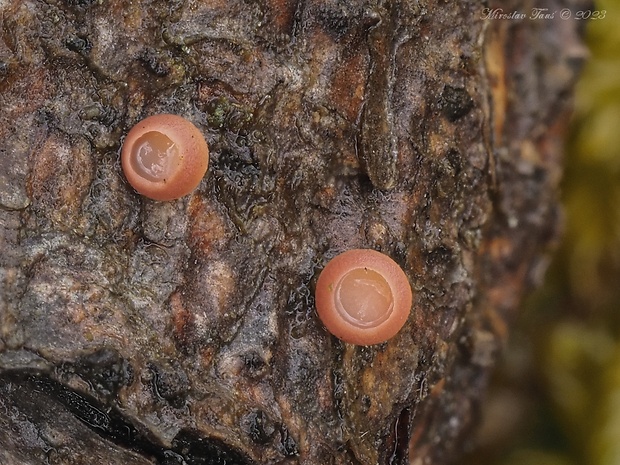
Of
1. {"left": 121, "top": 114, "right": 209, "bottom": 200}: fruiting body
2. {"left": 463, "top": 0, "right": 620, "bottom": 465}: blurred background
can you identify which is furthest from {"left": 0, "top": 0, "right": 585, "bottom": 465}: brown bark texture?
{"left": 463, "top": 0, "right": 620, "bottom": 465}: blurred background

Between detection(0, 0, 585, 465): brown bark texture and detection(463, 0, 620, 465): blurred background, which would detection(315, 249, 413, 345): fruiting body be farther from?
detection(463, 0, 620, 465): blurred background

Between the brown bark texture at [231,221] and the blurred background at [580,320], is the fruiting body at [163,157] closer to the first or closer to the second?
the brown bark texture at [231,221]

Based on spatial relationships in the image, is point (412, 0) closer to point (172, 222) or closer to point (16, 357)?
point (172, 222)

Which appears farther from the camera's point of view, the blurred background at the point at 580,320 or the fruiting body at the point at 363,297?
the blurred background at the point at 580,320

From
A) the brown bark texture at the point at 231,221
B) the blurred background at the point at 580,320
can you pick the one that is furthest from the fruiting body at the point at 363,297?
the blurred background at the point at 580,320

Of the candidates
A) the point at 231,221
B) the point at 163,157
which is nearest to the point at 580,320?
the point at 231,221

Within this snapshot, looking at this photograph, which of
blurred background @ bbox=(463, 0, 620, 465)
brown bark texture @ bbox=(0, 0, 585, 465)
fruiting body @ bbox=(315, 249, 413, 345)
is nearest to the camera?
brown bark texture @ bbox=(0, 0, 585, 465)

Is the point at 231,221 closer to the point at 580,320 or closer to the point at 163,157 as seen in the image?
the point at 163,157
